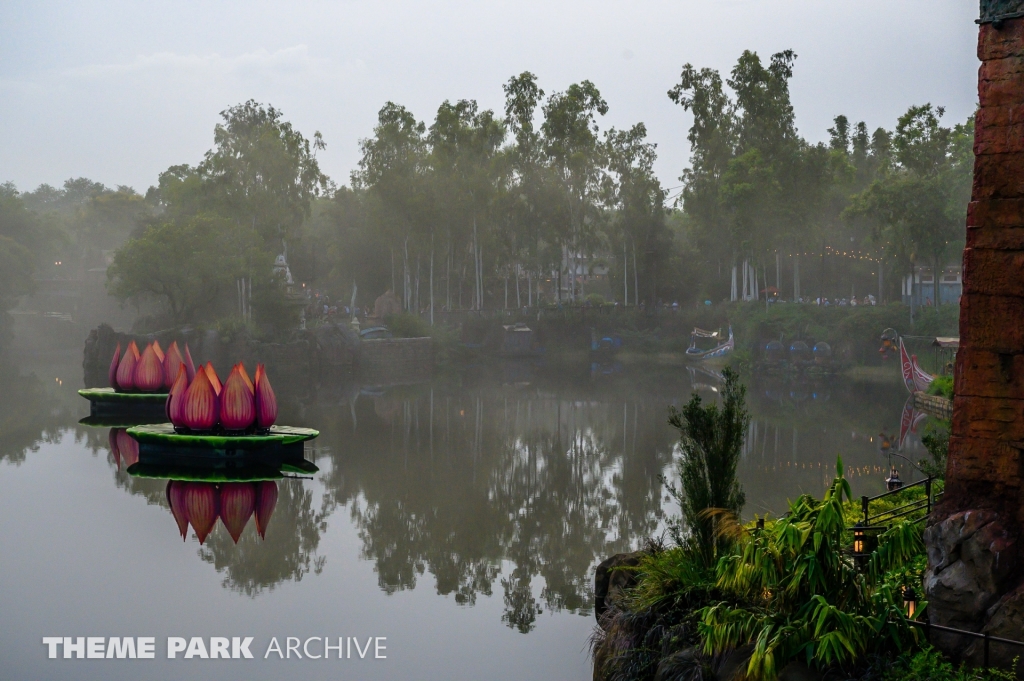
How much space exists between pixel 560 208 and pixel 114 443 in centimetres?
3145

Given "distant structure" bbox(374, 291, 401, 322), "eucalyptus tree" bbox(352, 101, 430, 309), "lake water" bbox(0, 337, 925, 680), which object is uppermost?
"eucalyptus tree" bbox(352, 101, 430, 309)

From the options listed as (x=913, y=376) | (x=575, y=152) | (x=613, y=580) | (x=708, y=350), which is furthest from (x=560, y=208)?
(x=613, y=580)

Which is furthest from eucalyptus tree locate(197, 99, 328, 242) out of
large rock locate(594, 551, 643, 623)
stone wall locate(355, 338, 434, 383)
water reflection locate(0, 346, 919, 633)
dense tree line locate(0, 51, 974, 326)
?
large rock locate(594, 551, 643, 623)

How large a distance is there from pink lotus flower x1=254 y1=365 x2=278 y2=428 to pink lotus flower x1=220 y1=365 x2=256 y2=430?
100 millimetres

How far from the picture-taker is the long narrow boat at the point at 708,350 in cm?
4200

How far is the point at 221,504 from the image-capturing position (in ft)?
46.7

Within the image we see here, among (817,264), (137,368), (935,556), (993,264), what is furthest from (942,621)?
(817,264)

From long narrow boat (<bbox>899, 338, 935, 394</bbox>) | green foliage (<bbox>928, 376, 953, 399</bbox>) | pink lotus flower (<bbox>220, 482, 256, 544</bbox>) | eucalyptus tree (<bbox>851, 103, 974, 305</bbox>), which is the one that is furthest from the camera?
eucalyptus tree (<bbox>851, 103, 974, 305</bbox>)

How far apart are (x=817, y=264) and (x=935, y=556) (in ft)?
165

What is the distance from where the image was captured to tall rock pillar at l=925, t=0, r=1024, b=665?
20.9ft

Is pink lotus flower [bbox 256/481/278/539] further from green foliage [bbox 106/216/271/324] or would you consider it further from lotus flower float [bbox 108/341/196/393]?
green foliage [bbox 106/216/271/324]

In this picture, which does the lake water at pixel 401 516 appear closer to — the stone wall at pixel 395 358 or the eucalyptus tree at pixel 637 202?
the stone wall at pixel 395 358

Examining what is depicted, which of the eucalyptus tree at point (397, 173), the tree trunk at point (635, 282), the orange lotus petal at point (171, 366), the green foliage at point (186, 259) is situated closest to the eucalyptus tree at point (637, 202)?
the tree trunk at point (635, 282)

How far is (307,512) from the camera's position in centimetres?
1404
